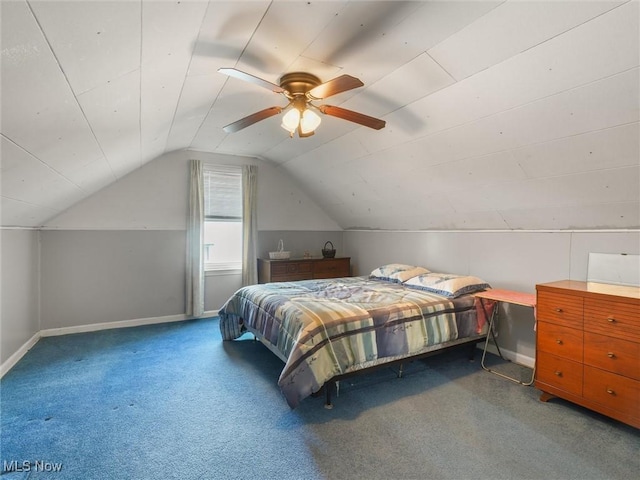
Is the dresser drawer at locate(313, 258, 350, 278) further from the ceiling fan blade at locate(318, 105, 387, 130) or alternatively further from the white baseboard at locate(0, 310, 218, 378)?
the ceiling fan blade at locate(318, 105, 387, 130)

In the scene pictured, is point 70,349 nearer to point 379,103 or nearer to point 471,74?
point 379,103

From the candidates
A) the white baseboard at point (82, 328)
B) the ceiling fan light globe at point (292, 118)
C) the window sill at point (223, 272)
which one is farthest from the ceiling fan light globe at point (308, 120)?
the white baseboard at point (82, 328)

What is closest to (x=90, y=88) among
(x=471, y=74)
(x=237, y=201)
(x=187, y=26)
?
(x=187, y=26)

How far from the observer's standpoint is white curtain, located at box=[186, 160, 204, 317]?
4730mm

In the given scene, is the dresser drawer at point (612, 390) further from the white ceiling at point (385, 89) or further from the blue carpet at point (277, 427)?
the white ceiling at point (385, 89)

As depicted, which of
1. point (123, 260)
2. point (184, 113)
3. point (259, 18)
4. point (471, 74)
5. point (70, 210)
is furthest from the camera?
point (123, 260)

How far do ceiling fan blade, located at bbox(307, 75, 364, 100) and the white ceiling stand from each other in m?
0.23

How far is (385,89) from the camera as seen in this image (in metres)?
2.53

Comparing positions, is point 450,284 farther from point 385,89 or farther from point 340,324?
point 385,89

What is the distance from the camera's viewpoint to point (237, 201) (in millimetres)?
5191

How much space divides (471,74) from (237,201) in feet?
12.6

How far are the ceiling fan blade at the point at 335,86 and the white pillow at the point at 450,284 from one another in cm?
224

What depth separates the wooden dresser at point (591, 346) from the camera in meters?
2.15

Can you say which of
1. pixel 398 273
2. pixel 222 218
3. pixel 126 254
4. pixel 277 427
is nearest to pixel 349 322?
pixel 277 427
